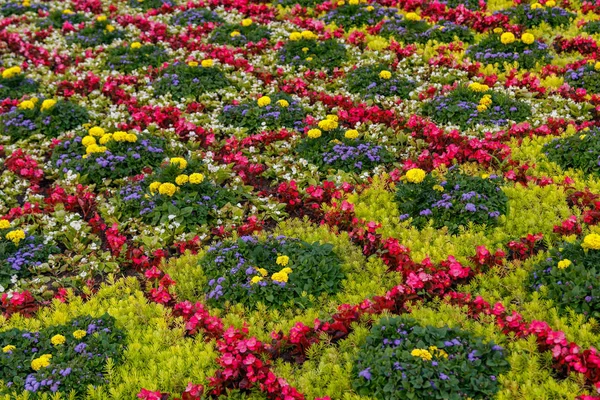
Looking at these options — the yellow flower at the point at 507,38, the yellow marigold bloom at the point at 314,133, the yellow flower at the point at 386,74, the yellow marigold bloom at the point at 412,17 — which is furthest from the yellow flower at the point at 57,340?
the yellow marigold bloom at the point at 412,17

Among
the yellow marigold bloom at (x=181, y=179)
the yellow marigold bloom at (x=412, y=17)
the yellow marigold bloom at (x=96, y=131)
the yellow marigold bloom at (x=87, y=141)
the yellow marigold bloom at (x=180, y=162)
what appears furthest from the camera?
the yellow marigold bloom at (x=412, y=17)

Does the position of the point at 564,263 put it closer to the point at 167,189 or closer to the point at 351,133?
the point at 351,133

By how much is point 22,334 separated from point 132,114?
6.12 meters

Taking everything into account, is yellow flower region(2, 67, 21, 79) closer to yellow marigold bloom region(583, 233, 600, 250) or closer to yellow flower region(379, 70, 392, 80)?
yellow flower region(379, 70, 392, 80)

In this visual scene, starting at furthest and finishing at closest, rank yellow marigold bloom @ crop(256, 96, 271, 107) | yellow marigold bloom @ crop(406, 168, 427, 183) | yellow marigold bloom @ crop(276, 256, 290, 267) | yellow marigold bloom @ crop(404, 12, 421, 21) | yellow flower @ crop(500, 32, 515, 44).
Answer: yellow marigold bloom @ crop(404, 12, 421, 21)
yellow flower @ crop(500, 32, 515, 44)
yellow marigold bloom @ crop(256, 96, 271, 107)
yellow marigold bloom @ crop(406, 168, 427, 183)
yellow marigold bloom @ crop(276, 256, 290, 267)

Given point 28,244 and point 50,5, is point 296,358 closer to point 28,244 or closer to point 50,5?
point 28,244

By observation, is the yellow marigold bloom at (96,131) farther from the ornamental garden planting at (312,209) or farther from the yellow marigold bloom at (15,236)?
the yellow marigold bloom at (15,236)

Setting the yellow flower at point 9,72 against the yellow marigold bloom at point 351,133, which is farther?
the yellow flower at point 9,72

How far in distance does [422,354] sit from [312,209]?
3.72 meters

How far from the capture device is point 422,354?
5.30 meters

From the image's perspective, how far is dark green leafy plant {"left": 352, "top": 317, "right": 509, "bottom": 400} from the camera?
5.15 metres

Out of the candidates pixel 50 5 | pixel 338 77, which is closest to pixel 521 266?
pixel 338 77

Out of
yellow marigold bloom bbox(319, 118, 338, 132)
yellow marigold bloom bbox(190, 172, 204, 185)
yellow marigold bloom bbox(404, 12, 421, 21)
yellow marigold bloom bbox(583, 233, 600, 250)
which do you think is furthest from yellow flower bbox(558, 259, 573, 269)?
yellow marigold bloom bbox(404, 12, 421, 21)

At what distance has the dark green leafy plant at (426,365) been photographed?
515cm
